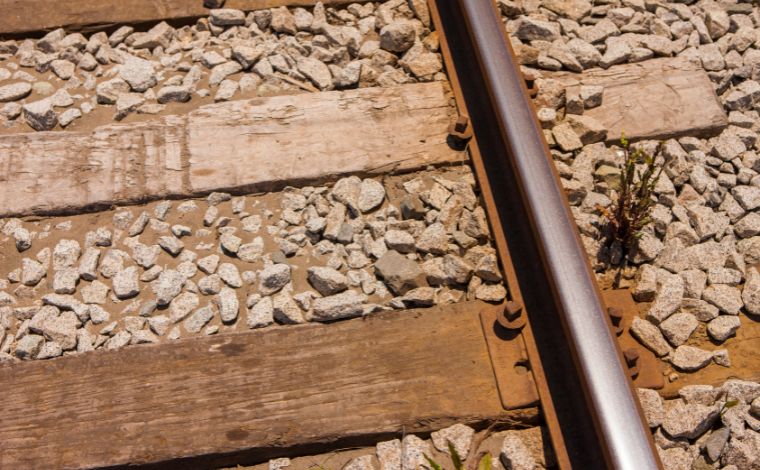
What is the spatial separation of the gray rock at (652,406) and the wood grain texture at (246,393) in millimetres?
514

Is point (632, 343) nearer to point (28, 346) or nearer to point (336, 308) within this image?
point (336, 308)

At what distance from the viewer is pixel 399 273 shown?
2730 millimetres

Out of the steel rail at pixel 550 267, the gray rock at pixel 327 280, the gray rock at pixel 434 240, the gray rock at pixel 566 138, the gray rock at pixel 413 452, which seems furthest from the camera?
the gray rock at pixel 566 138

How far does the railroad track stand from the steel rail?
1cm

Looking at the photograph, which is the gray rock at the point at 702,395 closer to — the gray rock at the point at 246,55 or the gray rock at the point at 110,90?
the gray rock at the point at 246,55

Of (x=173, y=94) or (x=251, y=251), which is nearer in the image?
(x=251, y=251)

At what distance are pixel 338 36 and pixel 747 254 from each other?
2081 millimetres

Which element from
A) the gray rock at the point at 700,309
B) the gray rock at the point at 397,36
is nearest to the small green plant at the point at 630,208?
the gray rock at the point at 700,309

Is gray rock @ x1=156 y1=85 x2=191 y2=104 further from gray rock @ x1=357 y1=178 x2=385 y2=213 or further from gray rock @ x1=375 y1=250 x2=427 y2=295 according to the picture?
gray rock @ x1=375 y1=250 x2=427 y2=295

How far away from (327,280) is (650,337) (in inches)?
48.9

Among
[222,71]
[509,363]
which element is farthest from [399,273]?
[222,71]

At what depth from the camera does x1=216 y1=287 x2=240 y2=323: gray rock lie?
106 inches

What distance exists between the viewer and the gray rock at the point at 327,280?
2.71m

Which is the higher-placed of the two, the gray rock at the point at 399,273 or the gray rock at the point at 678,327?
the gray rock at the point at 399,273
